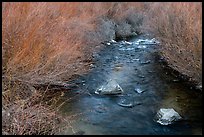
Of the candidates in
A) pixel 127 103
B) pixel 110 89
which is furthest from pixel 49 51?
pixel 127 103

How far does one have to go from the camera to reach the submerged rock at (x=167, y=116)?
566cm

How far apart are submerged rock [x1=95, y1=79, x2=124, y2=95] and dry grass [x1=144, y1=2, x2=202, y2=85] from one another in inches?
65.0

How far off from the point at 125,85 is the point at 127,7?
9176 mm

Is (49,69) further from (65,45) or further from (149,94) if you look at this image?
(149,94)

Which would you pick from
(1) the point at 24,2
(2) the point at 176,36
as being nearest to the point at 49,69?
(1) the point at 24,2

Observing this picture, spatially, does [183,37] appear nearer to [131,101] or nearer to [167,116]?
[131,101]

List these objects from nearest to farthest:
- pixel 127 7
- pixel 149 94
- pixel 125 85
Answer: pixel 149 94
pixel 125 85
pixel 127 7

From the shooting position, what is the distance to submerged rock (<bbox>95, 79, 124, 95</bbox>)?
22.9 ft

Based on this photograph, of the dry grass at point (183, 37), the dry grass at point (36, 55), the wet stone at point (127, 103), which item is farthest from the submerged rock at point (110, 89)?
the dry grass at point (183, 37)

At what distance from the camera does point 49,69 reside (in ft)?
23.2

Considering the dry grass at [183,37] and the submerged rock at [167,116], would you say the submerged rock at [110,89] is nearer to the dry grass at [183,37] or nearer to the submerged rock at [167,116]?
the submerged rock at [167,116]

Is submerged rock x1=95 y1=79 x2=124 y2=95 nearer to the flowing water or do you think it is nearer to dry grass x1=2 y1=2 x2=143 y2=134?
the flowing water

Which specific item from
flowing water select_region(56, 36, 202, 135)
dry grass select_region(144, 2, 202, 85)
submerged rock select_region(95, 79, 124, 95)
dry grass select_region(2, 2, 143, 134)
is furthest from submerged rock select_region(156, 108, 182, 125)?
dry grass select_region(2, 2, 143, 134)

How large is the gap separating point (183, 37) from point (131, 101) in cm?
227
